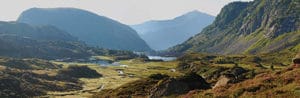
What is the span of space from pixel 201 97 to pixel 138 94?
2893 centimetres

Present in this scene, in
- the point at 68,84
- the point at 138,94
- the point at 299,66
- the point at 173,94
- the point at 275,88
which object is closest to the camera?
the point at 275,88

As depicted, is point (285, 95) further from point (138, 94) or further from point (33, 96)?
point (33, 96)

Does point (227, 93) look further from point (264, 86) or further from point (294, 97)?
point (294, 97)

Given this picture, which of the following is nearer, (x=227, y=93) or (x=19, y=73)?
(x=227, y=93)

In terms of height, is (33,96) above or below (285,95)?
below

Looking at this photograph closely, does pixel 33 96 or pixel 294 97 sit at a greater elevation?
pixel 294 97

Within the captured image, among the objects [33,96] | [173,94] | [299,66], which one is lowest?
[33,96]

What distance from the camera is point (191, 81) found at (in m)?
67.2

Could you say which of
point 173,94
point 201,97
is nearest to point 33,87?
point 173,94

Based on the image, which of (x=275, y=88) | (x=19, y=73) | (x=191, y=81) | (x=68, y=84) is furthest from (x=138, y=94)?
(x=19, y=73)

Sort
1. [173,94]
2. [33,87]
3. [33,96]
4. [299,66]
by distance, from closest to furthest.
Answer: [299,66]
[173,94]
[33,96]
[33,87]

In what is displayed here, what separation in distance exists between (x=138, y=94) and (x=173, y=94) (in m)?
13.3

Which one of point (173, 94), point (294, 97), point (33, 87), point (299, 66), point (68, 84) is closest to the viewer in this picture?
point (294, 97)

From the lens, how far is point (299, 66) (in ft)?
161
